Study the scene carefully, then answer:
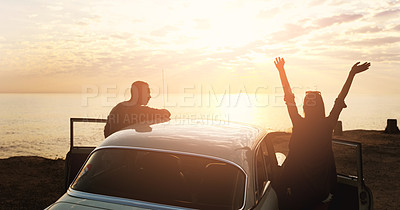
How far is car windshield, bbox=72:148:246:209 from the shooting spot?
2848 mm

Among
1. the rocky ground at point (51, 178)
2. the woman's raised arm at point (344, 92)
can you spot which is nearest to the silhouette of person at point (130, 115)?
the woman's raised arm at point (344, 92)

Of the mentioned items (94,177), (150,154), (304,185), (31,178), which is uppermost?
(150,154)

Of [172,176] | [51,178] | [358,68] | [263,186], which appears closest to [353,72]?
[358,68]

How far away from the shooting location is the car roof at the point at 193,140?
9.77ft

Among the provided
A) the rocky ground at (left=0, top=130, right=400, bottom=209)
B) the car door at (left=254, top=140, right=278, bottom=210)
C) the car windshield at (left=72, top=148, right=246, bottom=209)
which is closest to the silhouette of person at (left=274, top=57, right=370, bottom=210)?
the car door at (left=254, top=140, right=278, bottom=210)

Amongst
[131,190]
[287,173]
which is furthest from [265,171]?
[131,190]

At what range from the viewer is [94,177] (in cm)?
312

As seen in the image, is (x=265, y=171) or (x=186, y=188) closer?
(x=186, y=188)

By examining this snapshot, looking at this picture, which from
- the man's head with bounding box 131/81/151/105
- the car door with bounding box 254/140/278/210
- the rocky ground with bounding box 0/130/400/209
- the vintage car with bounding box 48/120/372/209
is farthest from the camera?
the rocky ground with bounding box 0/130/400/209

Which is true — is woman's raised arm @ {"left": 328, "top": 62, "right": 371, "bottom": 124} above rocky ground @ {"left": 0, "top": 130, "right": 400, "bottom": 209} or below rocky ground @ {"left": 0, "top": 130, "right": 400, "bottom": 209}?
above

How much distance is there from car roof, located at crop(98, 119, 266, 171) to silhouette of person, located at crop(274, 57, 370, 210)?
557 mm

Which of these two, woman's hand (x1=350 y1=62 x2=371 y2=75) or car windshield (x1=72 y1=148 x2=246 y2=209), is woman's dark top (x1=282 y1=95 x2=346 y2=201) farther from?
car windshield (x1=72 y1=148 x2=246 y2=209)

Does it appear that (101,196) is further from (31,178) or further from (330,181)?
(31,178)

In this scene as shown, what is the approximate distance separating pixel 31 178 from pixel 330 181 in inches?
384
